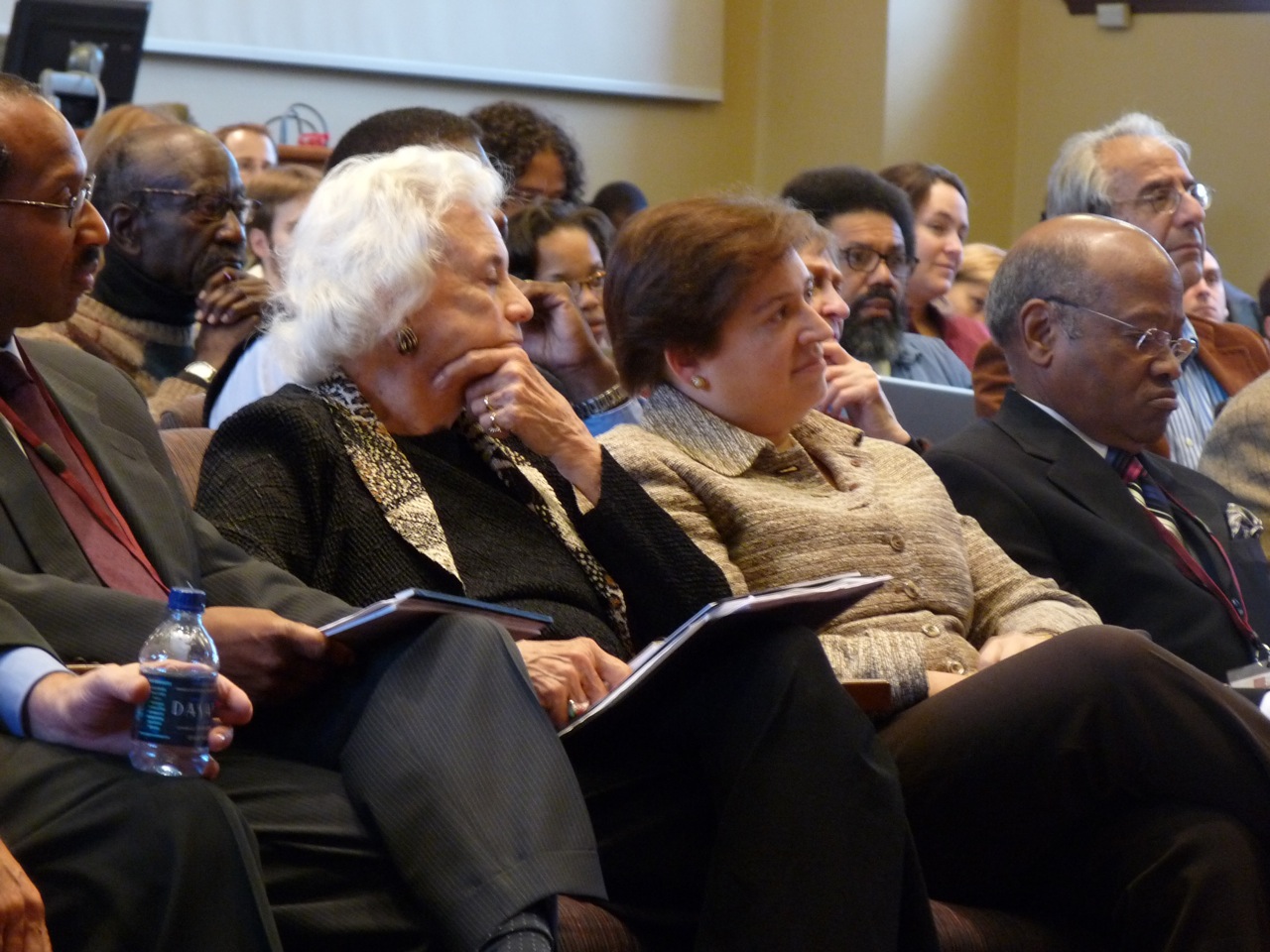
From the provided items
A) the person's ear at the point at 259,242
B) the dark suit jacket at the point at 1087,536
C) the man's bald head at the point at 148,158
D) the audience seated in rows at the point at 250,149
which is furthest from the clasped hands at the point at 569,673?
the audience seated in rows at the point at 250,149

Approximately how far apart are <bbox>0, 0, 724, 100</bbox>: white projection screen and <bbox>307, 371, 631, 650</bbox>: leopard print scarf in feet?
14.8

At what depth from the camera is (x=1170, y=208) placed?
13.6ft

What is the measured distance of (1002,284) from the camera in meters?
3.07

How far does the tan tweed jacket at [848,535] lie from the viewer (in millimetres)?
2268

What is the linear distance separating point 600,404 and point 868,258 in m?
1.14

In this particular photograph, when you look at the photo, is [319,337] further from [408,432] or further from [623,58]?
[623,58]

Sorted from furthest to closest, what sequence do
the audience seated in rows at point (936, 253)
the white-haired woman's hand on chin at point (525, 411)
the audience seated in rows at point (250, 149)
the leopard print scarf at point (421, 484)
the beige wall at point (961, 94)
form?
1. the beige wall at point (961, 94)
2. the audience seated in rows at point (250, 149)
3. the audience seated in rows at point (936, 253)
4. the white-haired woman's hand on chin at point (525, 411)
5. the leopard print scarf at point (421, 484)

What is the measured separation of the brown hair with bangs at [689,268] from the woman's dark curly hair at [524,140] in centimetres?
171

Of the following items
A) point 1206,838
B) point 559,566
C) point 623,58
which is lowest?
point 1206,838

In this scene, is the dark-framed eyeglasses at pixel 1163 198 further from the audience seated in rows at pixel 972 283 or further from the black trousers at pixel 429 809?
the black trousers at pixel 429 809

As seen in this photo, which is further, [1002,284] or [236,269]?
[236,269]

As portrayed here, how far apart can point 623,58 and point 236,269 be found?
4211 mm

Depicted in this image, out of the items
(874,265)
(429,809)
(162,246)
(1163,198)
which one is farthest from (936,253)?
(429,809)

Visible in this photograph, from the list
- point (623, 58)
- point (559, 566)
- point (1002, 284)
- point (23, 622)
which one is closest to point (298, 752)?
point (23, 622)
